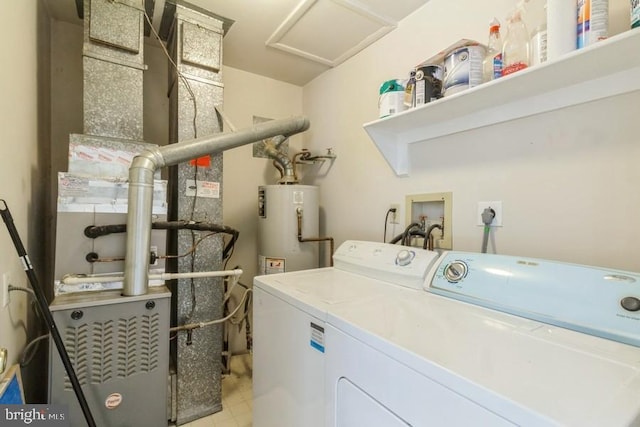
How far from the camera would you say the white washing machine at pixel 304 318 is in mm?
1035

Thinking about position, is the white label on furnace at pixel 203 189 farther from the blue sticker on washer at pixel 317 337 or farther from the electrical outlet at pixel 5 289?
the blue sticker on washer at pixel 317 337

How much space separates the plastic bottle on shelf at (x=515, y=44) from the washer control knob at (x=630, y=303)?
2.68 feet

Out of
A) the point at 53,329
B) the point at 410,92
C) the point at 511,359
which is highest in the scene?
the point at 410,92

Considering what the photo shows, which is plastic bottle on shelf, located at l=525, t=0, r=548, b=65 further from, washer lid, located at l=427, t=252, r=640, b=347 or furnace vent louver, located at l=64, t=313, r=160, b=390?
furnace vent louver, located at l=64, t=313, r=160, b=390

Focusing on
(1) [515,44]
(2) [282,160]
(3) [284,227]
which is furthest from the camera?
(2) [282,160]

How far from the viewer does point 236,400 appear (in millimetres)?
2014

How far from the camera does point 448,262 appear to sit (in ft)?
3.98

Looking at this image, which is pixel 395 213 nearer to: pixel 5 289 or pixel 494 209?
pixel 494 209

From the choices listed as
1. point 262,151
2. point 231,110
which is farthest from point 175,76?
point 262,151

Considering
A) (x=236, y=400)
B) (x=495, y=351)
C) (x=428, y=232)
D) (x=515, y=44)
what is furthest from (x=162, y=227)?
(x=515, y=44)

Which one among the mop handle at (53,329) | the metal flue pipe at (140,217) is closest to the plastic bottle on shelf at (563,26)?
the metal flue pipe at (140,217)

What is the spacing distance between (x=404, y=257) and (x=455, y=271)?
0.84 ft

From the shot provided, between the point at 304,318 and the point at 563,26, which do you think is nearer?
the point at 563,26

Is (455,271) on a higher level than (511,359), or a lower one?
higher
